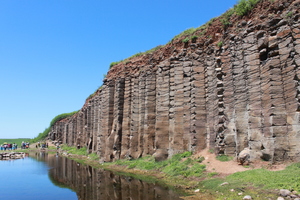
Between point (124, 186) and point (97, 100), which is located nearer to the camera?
point (124, 186)

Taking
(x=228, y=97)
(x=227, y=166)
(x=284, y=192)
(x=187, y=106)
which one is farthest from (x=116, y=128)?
(x=284, y=192)

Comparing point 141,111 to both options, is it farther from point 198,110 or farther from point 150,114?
point 198,110

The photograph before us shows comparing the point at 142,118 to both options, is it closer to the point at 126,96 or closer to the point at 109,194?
the point at 126,96

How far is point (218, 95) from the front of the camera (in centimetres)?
1730

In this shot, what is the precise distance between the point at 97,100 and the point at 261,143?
28.2m

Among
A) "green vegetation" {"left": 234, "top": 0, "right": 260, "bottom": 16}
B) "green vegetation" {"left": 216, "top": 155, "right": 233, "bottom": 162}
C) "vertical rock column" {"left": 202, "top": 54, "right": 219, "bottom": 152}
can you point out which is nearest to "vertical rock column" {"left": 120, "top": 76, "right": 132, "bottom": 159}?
"vertical rock column" {"left": 202, "top": 54, "right": 219, "bottom": 152}

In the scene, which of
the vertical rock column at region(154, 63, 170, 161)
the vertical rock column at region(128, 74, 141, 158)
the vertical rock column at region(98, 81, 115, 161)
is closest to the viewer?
the vertical rock column at region(154, 63, 170, 161)

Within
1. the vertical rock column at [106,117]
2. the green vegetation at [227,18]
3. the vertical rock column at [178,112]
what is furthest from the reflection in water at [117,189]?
the green vegetation at [227,18]

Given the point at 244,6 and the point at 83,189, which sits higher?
the point at 244,6

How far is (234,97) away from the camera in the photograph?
1595cm

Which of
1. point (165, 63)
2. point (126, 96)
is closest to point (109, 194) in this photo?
point (165, 63)

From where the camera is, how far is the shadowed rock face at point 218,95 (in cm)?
1305

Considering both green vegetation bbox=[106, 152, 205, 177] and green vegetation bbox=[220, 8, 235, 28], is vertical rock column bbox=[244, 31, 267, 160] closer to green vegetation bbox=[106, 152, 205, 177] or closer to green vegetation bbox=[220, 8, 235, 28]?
green vegetation bbox=[106, 152, 205, 177]

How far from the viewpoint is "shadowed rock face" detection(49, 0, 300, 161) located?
42.8 ft
